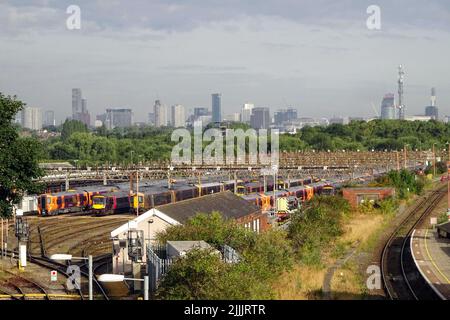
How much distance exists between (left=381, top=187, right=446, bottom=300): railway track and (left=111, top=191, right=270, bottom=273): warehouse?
16.0 ft

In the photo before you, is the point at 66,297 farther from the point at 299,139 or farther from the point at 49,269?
the point at 299,139

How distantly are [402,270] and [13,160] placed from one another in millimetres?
13495

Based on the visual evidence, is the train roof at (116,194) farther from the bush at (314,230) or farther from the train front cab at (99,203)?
the bush at (314,230)

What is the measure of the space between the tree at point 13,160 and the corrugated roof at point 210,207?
5.04 m

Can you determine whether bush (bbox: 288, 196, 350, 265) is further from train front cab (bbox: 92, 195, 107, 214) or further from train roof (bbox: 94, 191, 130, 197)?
train roof (bbox: 94, 191, 130, 197)

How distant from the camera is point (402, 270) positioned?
910 inches

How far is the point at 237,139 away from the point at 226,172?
31.4 meters

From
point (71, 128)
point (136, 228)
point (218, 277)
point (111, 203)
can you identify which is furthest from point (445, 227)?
point (71, 128)

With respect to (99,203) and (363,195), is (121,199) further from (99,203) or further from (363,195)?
(363,195)

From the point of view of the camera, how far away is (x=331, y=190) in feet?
171

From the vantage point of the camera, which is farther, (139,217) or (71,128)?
(71,128)

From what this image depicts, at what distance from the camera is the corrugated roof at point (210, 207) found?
1026 inches
